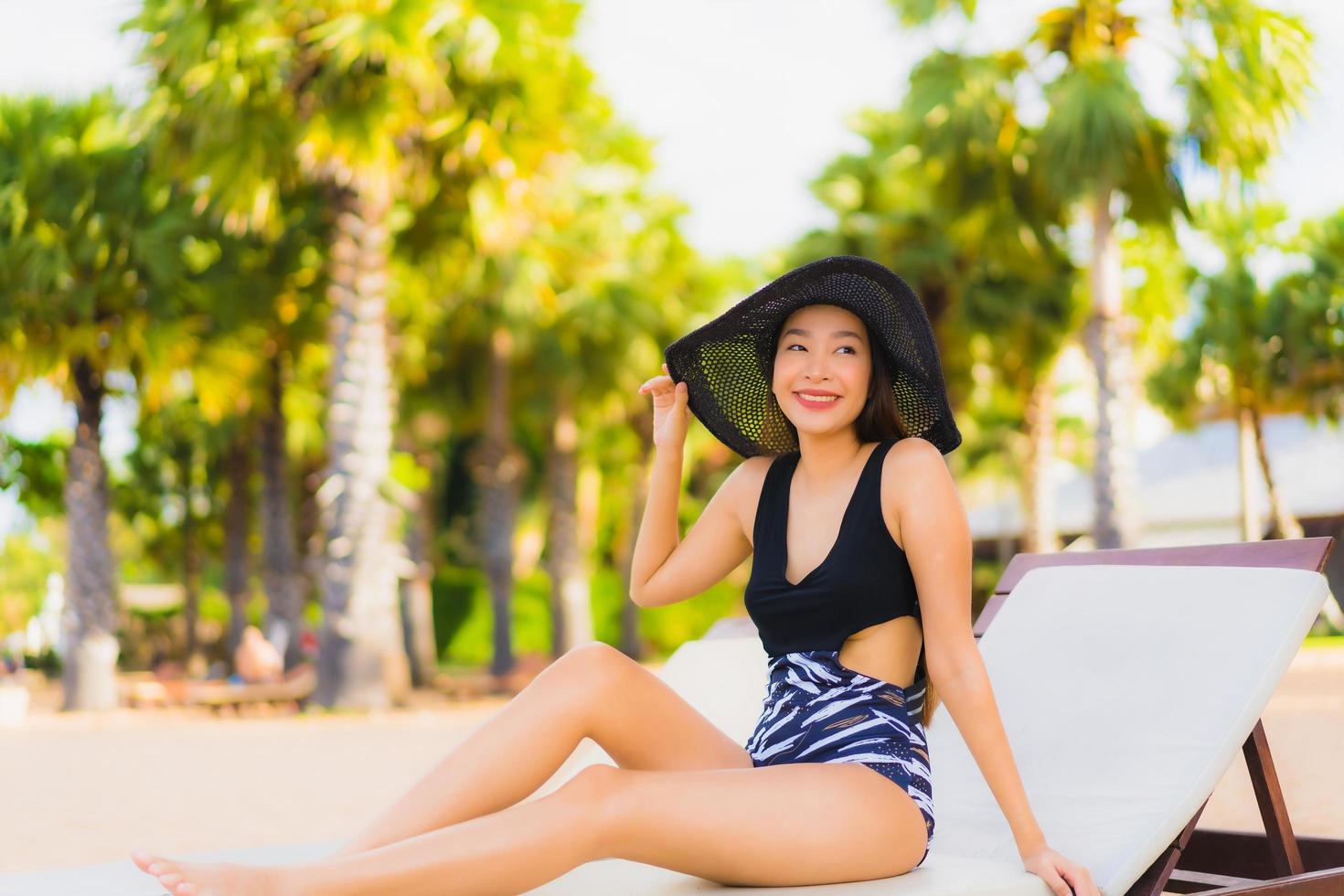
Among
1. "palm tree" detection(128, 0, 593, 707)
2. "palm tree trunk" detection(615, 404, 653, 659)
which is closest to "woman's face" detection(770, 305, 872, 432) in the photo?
"palm tree" detection(128, 0, 593, 707)

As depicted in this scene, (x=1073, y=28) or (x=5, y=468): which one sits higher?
(x=1073, y=28)

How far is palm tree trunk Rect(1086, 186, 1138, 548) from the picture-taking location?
15.0 meters

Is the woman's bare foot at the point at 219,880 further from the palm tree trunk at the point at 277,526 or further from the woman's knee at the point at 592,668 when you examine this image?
the palm tree trunk at the point at 277,526

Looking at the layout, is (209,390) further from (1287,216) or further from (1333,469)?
(1333,469)

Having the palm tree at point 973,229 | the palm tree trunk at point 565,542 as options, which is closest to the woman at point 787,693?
the palm tree at point 973,229

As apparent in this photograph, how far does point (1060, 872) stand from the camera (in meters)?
2.45

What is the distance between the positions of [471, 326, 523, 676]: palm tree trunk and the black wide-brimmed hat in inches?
644

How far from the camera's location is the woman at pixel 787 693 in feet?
7.46

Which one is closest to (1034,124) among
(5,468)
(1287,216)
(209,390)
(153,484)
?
(209,390)

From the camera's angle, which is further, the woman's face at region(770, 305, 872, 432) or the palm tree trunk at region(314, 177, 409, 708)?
the palm tree trunk at region(314, 177, 409, 708)

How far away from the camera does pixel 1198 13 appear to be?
14.8 m

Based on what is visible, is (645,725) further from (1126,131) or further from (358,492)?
(1126,131)

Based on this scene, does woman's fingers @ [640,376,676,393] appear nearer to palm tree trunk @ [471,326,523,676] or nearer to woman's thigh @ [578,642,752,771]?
woman's thigh @ [578,642,752,771]

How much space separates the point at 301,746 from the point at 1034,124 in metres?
10.8
